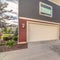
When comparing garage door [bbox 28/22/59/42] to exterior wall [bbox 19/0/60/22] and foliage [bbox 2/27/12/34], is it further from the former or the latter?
foliage [bbox 2/27/12/34]

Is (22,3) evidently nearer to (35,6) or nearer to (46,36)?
(35,6)

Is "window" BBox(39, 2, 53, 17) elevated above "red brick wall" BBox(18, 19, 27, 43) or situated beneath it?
elevated above

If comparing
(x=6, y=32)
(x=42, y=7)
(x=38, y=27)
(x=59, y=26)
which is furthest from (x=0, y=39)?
(x=59, y=26)

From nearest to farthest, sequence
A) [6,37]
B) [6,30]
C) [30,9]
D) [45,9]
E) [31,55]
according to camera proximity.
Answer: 1. [31,55]
2. [6,30]
3. [6,37]
4. [30,9]
5. [45,9]

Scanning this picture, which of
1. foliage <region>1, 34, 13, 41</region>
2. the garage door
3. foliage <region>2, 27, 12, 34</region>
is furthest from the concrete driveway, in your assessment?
the garage door

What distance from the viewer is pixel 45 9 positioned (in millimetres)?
15688

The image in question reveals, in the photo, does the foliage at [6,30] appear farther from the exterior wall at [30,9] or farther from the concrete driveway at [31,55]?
the exterior wall at [30,9]

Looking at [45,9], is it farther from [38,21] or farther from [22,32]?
[22,32]

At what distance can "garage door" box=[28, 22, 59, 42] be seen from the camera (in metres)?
13.6

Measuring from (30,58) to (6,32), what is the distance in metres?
3.54

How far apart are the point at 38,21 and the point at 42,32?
4.67 feet

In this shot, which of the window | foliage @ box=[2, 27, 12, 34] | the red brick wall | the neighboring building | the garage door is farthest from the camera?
the window

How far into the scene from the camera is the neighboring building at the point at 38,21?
12555 mm

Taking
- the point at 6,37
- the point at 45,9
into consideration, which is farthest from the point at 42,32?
the point at 6,37
